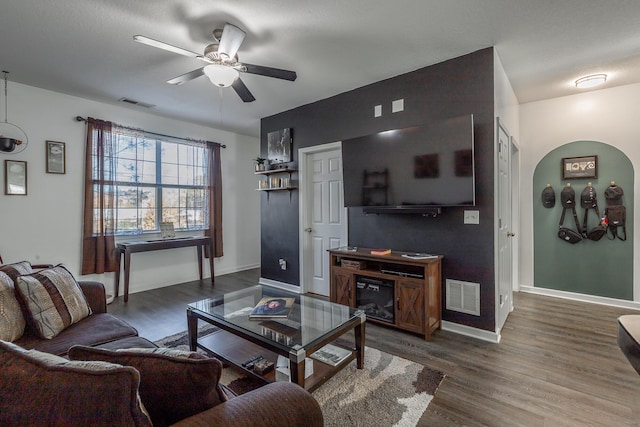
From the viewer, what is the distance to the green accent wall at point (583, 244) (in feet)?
11.5

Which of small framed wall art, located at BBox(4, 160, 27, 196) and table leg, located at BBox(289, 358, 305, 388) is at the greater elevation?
small framed wall art, located at BBox(4, 160, 27, 196)

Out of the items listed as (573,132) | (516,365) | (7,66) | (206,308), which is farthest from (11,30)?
(573,132)

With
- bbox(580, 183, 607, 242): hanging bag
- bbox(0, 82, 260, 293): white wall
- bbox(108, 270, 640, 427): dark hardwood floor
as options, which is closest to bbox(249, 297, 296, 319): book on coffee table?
bbox(108, 270, 640, 427): dark hardwood floor

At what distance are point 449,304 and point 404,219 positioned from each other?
3.16 ft

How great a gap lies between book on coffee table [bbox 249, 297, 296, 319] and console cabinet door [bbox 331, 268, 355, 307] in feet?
2.94

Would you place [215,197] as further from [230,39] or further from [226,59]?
[230,39]

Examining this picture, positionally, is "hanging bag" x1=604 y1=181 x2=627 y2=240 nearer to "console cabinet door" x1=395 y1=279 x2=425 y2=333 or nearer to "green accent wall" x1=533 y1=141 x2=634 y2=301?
"green accent wall" x1=533 y1=141 x2=634 y2=301

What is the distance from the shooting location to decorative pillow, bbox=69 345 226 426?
841 mm

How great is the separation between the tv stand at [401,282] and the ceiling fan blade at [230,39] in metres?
2.15

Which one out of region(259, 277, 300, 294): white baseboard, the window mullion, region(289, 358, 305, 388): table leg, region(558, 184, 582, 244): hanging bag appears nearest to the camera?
region(289, 358, 305, 388): table leg

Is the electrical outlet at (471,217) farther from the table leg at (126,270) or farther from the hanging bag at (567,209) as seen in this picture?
the table leg at (126,270)

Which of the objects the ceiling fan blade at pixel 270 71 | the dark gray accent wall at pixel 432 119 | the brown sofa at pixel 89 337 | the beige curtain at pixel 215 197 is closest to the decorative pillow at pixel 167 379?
the brown sofa at pixel 89 337

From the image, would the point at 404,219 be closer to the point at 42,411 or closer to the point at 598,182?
the point at 598,182

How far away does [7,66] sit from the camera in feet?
9.96
